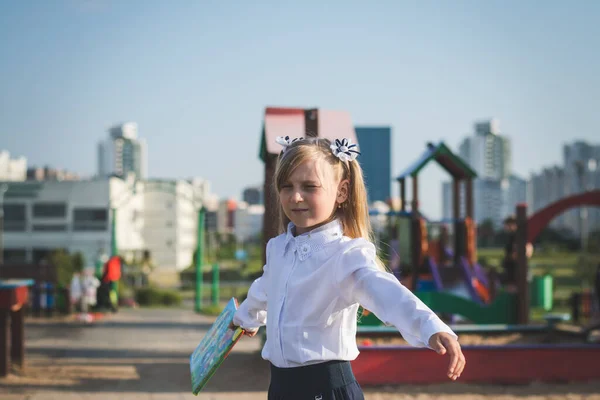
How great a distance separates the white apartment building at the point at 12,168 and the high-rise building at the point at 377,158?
325ft

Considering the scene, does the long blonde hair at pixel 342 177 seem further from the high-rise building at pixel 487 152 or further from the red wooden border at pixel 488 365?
the high-rise building at pixel 487 152

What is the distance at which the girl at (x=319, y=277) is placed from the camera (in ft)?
9.29

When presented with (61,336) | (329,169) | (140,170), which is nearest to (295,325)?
(329,169)

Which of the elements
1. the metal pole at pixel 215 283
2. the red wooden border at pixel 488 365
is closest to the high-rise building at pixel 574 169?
the metal pole at pixel 215 283

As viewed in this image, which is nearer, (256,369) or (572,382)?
(572,382)

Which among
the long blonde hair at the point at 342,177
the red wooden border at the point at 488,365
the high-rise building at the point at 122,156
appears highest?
the high-rise building at the point at 122,156

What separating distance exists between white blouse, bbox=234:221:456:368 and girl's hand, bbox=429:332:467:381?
0.30 m

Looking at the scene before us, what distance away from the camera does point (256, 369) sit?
852 cm

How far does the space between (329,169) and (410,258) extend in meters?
9.79

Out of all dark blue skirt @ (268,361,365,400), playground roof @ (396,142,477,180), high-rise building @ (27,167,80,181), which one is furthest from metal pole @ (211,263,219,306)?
high-rise building @ (27,167,80,181)

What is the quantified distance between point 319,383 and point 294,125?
655 cm

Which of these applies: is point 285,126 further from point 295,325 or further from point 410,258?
point 295,325

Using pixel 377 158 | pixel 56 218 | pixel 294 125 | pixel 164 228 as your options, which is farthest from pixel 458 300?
pixel 164 228

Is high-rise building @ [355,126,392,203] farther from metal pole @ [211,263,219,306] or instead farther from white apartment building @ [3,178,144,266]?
white apartment building @ [3,178,144,266]
